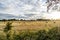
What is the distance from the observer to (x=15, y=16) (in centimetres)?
1213

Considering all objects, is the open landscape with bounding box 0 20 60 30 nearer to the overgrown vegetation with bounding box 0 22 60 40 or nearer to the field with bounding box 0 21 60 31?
the field with bounding box 0 21 60 31

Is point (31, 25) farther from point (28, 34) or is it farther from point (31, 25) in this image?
point (28, 34)

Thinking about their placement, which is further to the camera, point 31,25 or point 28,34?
point 28,34

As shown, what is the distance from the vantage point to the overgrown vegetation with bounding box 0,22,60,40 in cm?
1191

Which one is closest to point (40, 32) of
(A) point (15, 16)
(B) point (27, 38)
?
(B) point (27, 38)

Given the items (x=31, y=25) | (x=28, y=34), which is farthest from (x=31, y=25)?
(x=28, y=34)

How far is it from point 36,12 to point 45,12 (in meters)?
0.49

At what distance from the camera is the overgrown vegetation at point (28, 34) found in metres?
11.9

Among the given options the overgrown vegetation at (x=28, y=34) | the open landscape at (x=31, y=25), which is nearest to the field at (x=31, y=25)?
the open landscape at (x=31, y=25)

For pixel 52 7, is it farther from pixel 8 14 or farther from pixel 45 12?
pixel 8 14

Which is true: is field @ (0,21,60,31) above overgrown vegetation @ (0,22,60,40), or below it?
above

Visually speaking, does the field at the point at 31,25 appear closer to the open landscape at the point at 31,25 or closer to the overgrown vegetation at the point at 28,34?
the open landscape at the point at 31,25

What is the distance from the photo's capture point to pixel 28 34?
1224 centimetres

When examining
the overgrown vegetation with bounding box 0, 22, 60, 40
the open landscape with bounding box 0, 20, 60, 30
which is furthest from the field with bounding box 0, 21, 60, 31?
the overgrown vegetation with bounding box 0, 22, 60, 40
